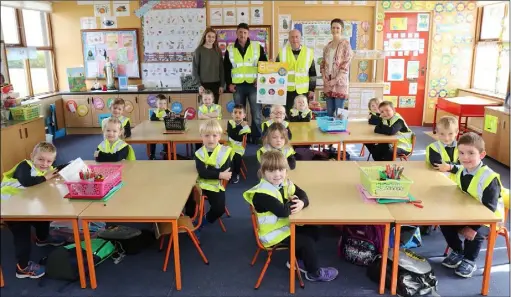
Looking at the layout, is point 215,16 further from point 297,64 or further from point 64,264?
point 64,264

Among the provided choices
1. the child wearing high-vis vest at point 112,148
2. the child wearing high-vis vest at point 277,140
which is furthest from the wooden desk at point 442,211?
the child wearing high-vis vest at point 112,148

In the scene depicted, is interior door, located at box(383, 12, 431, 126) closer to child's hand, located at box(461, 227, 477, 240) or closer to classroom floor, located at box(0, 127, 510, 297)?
classroom floor, located at box(0, 127, 510, 297)

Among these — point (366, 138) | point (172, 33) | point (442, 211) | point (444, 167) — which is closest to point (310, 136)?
→ point (366, 138)

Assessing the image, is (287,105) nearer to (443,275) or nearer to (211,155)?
(211,155)

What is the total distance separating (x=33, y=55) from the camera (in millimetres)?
6852

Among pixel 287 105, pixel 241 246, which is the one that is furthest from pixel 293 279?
pixel 287 105

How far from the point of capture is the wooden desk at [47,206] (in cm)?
254

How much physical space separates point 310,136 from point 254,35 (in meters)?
3.81

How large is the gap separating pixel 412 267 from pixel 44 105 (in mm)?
6643

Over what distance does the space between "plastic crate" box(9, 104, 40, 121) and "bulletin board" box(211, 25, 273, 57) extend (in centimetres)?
352

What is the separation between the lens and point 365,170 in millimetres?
2977

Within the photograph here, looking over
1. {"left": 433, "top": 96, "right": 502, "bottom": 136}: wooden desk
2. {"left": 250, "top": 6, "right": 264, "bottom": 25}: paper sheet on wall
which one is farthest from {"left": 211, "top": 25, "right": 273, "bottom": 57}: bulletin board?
{"left": 433, "top": 96, "right": 502, "bottom": 136}: wooden desk

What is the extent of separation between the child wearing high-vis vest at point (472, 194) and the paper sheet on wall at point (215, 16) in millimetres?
5727

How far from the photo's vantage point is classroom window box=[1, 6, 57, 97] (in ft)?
22.2
